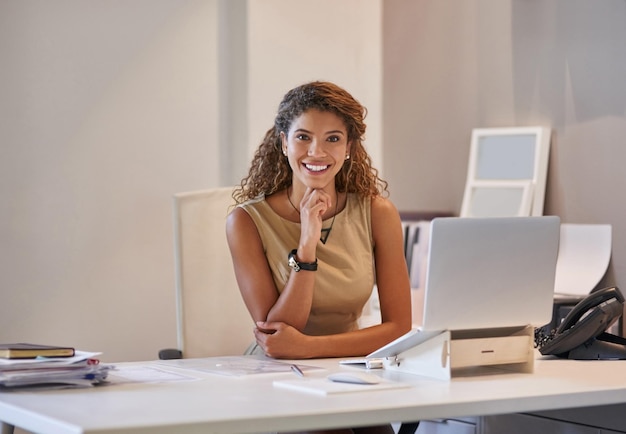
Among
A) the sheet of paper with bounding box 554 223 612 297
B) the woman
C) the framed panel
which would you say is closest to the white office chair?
the woman

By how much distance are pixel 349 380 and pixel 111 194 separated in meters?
1.99

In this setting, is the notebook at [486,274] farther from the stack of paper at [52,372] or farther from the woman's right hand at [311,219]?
the stack of paper at [52,372]

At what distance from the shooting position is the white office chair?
288 centimetres

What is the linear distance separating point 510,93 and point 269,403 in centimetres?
289

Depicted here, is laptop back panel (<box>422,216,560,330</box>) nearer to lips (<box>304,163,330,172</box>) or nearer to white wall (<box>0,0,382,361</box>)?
lips (<box>304,163,330,172</box>)

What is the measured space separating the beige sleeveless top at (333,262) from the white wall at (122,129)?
1.15 m

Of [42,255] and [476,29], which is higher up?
[476,29]

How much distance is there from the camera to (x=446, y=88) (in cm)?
459

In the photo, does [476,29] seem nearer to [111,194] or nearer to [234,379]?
[111,194]

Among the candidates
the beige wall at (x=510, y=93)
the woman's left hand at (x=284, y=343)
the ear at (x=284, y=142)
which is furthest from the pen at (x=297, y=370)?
the beige wall at (x=510, y=93)

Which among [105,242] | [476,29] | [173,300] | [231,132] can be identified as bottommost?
[173,300]

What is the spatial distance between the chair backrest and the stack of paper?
3.34 ft

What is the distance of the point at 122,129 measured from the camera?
3.63 meters

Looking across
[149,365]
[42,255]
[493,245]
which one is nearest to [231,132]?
[42,255]
